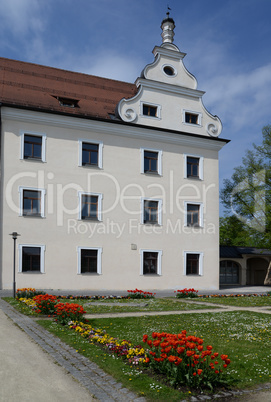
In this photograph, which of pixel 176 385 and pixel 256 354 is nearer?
pixel 176 385

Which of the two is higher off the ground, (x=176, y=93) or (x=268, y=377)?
(x=176, y=93)

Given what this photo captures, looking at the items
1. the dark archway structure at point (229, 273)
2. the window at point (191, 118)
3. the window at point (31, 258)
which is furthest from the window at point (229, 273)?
the window at point (31, 258)

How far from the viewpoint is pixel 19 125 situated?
23656 millimetres

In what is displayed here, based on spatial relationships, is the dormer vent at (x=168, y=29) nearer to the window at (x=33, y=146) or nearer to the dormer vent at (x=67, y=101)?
the dormer vent at (x=67, y=101)

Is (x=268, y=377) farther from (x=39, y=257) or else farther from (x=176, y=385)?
(x=39, y=257)

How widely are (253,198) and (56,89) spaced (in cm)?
1976

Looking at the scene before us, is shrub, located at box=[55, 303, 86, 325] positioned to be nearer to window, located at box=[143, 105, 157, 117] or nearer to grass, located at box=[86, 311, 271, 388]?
grass, located at box=[86, 311, 271, 388]

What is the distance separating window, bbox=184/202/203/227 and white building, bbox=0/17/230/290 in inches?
2.9

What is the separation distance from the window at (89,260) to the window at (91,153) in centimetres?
555

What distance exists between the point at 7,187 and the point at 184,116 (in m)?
13.7

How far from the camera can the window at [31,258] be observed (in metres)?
23.0

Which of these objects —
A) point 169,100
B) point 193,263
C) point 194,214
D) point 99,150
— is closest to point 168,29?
point 169,100

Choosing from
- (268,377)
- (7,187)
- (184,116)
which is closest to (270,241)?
(184,116)

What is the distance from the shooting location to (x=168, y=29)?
105ft
